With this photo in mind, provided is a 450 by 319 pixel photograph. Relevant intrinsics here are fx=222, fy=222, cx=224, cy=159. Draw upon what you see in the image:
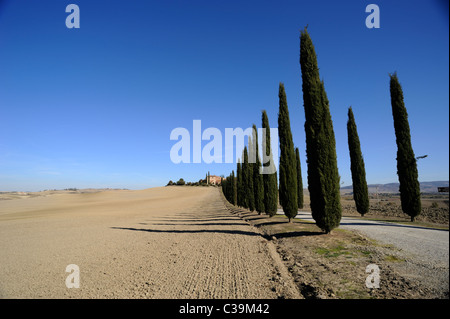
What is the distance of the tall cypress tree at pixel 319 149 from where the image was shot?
11539mm

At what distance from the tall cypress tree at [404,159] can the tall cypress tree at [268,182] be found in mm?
9544

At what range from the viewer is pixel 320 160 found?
39.3ft

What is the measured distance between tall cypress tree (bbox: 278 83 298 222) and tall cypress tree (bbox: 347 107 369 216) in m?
8.26

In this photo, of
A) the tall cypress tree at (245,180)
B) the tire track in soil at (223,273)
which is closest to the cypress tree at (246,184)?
the tall cypress tree at (245,180)

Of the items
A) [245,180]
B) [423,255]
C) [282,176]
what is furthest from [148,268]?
[245,180]

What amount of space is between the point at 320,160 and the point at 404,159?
9.69m

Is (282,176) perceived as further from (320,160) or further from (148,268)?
(148,268)

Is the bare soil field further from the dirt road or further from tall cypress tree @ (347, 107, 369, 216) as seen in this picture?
tall cypress tree @ (347, 107, 369, 216)

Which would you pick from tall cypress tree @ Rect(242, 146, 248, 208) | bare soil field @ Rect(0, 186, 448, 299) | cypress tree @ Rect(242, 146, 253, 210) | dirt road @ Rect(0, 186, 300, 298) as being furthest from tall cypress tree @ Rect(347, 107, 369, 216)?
dirt road @ Rect(0, 186, 300, 298)

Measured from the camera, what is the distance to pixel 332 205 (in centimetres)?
1156
